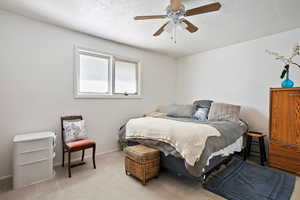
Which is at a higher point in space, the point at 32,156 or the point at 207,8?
the point at 207,8

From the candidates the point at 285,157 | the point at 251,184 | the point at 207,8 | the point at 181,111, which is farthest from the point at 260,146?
the point at 207,8

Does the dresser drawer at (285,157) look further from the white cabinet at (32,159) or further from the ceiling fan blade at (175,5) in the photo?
the white cabinet at (32,159)

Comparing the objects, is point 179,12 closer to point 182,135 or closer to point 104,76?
point 182,135

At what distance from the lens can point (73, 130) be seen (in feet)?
8.39

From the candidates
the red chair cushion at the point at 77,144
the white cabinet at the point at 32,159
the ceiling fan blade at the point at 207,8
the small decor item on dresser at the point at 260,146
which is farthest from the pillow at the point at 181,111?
the white cabinet at the point at 32,159

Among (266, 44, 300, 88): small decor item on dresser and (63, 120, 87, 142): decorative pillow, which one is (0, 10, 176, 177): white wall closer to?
(63, 120, 87, 142): decorative pillow

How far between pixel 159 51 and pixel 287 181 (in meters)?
3.69

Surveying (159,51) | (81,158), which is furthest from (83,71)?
(159,51)

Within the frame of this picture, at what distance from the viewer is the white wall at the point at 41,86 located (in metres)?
2.21

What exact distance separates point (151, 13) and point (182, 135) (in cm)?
188

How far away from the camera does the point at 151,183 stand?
81.9 inches

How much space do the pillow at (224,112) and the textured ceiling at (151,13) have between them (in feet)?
4.94

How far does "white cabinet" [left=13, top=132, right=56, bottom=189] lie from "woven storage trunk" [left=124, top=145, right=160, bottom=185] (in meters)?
1.19

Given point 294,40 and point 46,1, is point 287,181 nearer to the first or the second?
point 294,40
